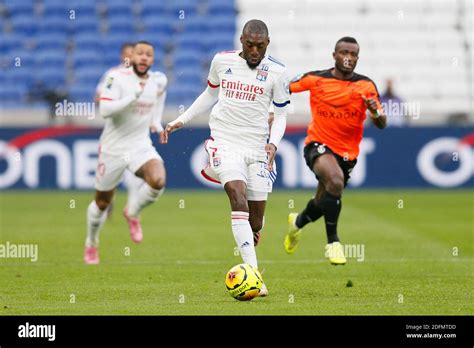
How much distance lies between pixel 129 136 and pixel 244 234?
3.91 m

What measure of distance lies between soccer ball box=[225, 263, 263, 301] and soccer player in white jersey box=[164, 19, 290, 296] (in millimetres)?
425

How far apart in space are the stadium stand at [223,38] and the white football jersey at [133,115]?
39.0 ft

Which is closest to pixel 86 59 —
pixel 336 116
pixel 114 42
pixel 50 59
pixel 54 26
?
pixel 114 42

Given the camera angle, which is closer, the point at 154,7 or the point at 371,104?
the point at 371,104

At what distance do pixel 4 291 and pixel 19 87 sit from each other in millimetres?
16067

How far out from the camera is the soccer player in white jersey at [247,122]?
999 cm

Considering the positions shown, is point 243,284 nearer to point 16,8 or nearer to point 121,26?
point 121,26

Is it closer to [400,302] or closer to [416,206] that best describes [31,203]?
[416,206]

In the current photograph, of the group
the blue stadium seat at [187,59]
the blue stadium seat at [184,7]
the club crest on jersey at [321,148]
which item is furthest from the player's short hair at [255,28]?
the blue stadium seat at [184,7]

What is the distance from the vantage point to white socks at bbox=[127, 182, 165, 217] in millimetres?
13203

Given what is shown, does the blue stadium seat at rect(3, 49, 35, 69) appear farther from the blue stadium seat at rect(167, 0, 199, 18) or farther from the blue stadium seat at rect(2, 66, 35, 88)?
the blue stadium seat at rect(167, 0, 199, 18)

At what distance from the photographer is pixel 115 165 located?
13.1m

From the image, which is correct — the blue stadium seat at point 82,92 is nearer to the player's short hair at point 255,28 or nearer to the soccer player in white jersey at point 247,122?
the soccer player in white jersey at point 247,122
